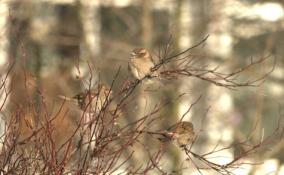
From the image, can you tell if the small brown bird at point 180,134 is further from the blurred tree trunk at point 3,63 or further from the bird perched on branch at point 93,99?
the blurred tree trunk at point 3,63

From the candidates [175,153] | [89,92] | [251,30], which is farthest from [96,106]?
[251,30]

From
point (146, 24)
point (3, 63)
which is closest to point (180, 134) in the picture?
point (3, 63)

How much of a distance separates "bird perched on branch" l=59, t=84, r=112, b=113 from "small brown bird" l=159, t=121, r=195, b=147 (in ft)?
1.88

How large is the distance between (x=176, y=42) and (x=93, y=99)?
12320mm

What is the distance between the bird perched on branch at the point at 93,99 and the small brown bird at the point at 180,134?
0.57 m

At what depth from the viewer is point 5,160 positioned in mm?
8531

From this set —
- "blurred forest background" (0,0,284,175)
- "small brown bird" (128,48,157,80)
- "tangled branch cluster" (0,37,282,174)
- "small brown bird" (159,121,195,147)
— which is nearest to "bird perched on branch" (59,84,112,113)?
"tangled branch cluster" (0,37,282,174)

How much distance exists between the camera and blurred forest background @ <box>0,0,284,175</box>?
21.3 metres

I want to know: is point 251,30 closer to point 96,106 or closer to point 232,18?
point 232,18

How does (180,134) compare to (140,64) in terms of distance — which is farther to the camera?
(140,64)

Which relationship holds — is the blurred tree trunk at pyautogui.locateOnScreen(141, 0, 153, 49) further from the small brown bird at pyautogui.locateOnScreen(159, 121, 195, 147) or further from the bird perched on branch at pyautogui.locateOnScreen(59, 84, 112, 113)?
the small brown bird at pyautogui.locateOnScreen(159, 121, 195, 147)

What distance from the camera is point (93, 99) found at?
888cm

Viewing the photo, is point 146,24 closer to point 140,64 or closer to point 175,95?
point 175,95

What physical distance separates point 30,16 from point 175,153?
3898mm
